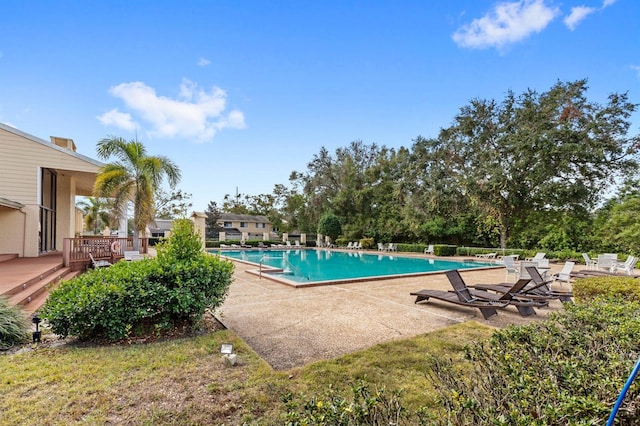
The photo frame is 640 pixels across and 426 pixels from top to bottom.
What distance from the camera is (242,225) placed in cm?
4866

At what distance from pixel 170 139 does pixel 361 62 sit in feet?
45.7

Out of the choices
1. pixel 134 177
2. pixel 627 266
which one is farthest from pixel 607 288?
pixel 134 177

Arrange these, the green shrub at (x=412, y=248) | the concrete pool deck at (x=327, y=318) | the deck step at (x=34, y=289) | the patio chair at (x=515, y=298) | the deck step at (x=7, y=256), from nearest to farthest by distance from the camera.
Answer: the concrete pool deck at (x=327, y=318), the deck step at (x=34, y=289), the patio chair at (x=515, y=298), the deck step at (x=7, y=256), the green shrub at (x=412, y=248)

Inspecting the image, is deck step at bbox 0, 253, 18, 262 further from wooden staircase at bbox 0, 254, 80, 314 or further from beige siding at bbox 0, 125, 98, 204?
beige siding at bbox 0, 125, 98, 204

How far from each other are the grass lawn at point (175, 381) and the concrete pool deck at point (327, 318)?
0.38 meters

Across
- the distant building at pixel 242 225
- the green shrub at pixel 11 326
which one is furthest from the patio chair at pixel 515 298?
the distant building at pixel 242 225

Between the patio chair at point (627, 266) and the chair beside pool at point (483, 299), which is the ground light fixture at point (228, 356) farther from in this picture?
the patio chair at point (627, 266)

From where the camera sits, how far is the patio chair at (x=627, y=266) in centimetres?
1097

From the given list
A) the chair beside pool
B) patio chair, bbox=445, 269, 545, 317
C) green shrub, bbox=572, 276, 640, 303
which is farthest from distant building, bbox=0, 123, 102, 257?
green shrub, bbox=572, 276, 640, 303

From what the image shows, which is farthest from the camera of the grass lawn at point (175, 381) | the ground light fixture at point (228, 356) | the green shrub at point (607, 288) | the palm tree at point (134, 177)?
the palm tree at point (134, 177)

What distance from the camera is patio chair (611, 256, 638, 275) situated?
11.0 metres

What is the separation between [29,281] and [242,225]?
42.2 meters

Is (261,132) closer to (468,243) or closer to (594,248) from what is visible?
(468,243)

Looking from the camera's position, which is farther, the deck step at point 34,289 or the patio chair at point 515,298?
the patio chair at point 515,298
